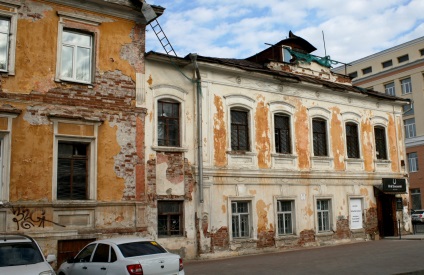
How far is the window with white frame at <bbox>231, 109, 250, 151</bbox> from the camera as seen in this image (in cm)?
1850

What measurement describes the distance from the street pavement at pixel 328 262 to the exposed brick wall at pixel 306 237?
0.53 metres

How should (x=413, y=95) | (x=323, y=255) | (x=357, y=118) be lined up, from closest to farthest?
(x=323, y=255) < (x=357, y=118) < (x=413, y=95)

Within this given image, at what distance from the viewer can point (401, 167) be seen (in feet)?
81.1

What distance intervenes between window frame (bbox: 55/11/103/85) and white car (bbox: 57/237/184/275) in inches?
249

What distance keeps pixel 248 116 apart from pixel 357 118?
7173mm

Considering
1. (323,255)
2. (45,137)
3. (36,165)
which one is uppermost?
(45,137)

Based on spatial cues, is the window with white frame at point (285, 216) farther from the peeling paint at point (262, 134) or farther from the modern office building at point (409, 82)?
the modern office building at point (409, 82)

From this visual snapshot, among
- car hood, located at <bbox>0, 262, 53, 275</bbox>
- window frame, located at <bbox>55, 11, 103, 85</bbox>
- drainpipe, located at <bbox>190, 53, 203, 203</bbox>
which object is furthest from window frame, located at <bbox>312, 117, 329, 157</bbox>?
car hood, located at <bbox>0, 262, 53, 275</bbox>

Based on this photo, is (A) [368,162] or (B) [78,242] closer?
(B) [78,242]

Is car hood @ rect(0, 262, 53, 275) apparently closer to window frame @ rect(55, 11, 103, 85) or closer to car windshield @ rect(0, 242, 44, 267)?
car windshield @ rect(0, 242, 44, 267)

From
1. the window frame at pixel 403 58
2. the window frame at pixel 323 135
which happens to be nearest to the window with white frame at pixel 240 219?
the window frame at pixel 323 135

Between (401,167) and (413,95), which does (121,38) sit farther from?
(413,95)

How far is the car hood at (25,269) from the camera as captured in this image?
8.62 m

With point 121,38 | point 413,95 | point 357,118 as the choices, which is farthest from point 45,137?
point 413,95
